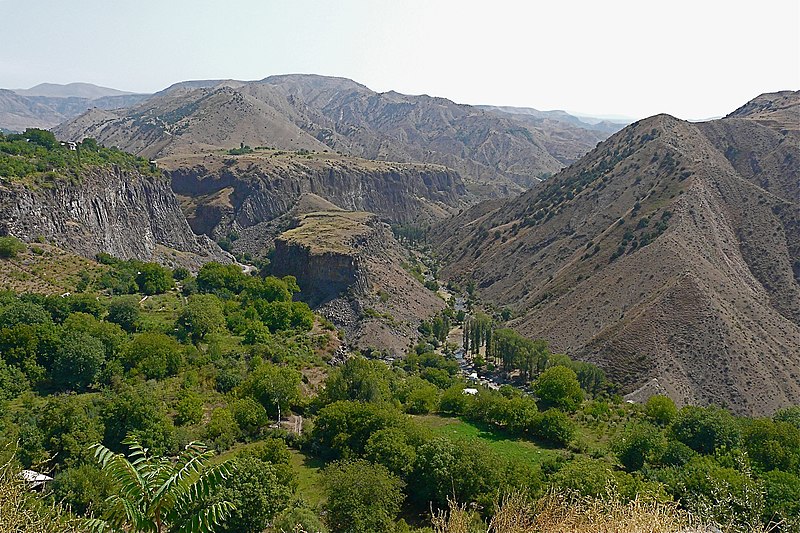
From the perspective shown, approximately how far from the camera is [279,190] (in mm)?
138250

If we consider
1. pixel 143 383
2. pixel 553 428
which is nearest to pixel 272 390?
pixel 143 383

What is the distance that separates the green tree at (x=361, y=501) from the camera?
2147cm

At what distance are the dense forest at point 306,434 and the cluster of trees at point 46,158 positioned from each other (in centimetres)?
1635

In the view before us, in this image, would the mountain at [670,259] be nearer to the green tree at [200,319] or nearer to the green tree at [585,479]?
the green tree at [585,479]

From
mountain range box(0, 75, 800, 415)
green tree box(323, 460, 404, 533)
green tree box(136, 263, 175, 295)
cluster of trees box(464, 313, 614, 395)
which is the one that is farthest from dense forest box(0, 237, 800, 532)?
mountain range box(0, 75, 800, 415)

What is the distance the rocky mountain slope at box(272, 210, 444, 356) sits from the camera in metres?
72.4

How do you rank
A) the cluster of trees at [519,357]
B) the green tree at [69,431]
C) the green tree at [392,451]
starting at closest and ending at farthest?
the green tree at [69,431]
the green tree at [392,451]
the cluster of trees at [519,357]

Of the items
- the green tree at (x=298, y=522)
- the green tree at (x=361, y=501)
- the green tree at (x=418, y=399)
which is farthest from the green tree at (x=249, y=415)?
the green tree at (x=418, y=399)

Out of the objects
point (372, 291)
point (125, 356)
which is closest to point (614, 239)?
point (372, 291)

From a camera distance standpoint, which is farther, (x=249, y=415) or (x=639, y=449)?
(x=249, y=415)

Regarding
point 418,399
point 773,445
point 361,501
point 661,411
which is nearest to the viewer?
point 361,501

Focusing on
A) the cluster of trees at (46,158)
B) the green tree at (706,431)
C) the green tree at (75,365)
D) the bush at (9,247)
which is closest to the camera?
the green tree at (706,431)

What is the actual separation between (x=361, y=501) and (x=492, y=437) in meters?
16.8

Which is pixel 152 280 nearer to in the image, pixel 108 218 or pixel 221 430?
pixel 108 218
